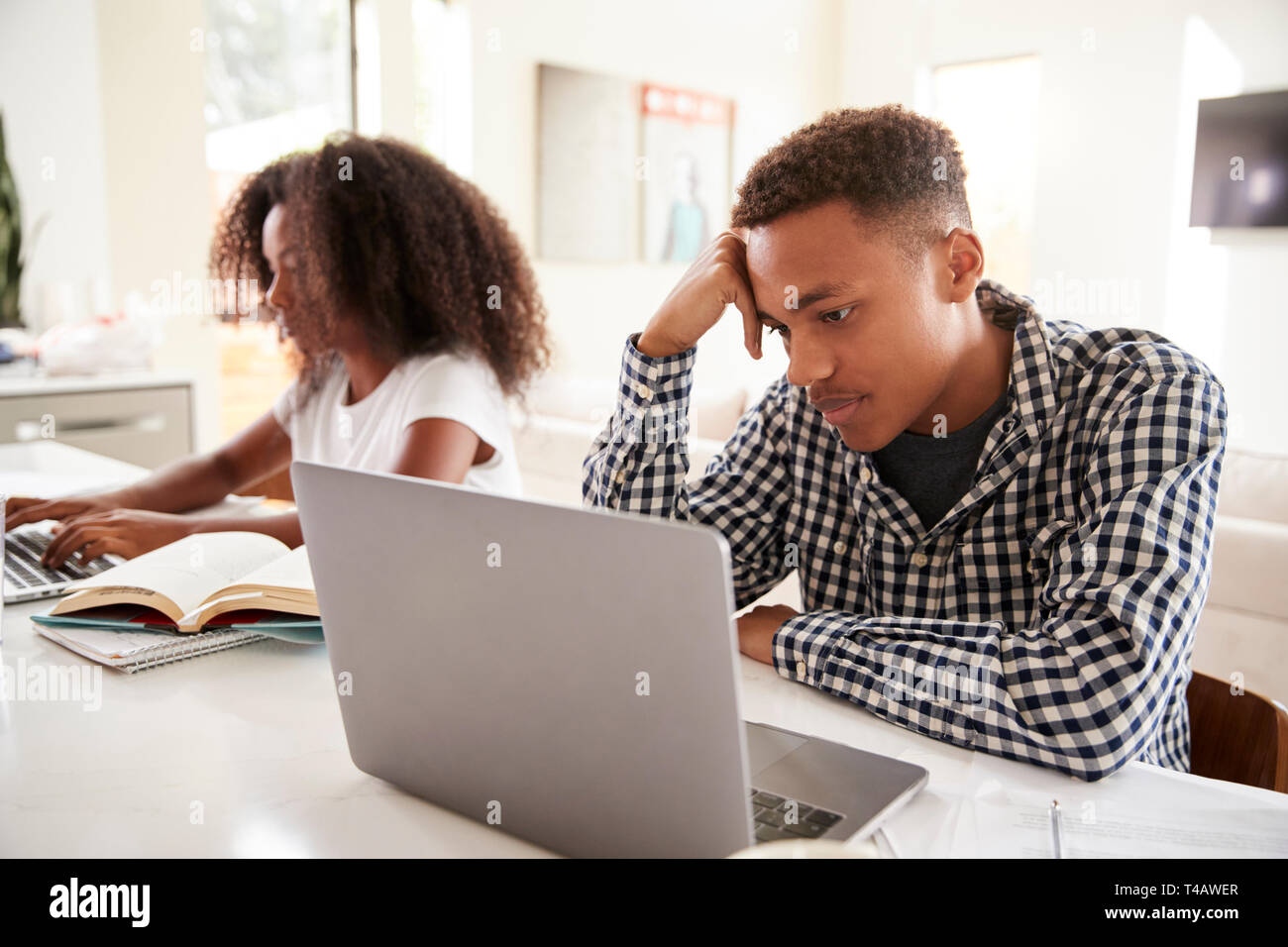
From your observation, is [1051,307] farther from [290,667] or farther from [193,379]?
[290,667]

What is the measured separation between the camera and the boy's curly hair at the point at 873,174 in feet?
3.24

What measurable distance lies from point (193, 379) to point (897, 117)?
8.70 ft

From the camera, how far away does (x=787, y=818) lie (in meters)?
0.65

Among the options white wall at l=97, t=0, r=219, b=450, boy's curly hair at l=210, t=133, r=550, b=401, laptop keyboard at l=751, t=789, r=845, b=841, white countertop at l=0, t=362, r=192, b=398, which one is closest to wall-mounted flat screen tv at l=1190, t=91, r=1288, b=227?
boy's curly hair at l=210, t=133, r=550, b=401

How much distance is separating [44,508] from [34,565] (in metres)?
0.17

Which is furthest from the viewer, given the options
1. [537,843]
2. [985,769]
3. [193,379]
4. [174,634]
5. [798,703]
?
[193,379]

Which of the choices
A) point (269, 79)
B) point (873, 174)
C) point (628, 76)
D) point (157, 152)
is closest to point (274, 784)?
point (873, 174)

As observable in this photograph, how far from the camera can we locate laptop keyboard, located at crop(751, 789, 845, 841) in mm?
633

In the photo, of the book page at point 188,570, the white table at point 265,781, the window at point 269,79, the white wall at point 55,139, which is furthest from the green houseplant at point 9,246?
the white table at point 265,781

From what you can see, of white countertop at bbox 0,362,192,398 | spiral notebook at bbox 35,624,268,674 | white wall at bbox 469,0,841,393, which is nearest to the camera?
spiral notebook at bbox 35,624,268,674

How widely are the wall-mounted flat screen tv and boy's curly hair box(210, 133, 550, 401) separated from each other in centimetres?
392

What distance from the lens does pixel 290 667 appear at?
3.21 feet

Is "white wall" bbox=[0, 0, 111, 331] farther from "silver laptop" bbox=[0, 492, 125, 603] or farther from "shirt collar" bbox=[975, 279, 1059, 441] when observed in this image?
"shirt collar" bbox=[975, 279, 1059, 441]
